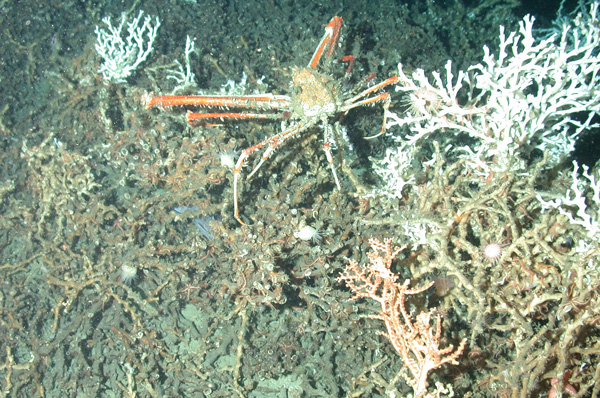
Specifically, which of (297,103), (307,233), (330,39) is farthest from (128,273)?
(330,39)

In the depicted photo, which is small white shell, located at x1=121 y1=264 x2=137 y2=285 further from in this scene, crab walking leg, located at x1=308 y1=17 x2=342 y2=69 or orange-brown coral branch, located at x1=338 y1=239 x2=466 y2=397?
crab walking leg, located at x1=308 y1=17 x2=342 y2=69

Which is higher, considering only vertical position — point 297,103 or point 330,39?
point 330,39

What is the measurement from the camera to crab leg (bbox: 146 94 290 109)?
136 inches

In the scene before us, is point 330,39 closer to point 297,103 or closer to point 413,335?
point 297,103

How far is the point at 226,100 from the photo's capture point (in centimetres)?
345

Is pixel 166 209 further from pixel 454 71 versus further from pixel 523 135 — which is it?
pixel 454 71

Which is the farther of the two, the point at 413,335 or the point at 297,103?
the point at 297,103

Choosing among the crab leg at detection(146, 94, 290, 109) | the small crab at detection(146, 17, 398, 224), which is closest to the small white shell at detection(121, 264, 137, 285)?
the small crab at detection(146, 17, 398, 224)

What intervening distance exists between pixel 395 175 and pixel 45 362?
4.88 metres

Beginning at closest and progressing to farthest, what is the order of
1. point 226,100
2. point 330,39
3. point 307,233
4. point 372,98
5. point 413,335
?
point 413,335, point 307,233, point 226,100, point 372,98, point 330,39

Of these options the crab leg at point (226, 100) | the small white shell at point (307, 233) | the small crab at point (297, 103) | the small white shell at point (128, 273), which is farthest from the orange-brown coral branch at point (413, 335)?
the small white shell at point (128, 273)

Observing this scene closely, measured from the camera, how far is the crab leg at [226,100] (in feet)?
11.3

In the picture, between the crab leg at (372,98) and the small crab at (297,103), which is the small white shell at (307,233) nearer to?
the small crab at (297,103)

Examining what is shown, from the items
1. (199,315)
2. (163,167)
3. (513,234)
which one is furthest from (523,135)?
(199,315)
